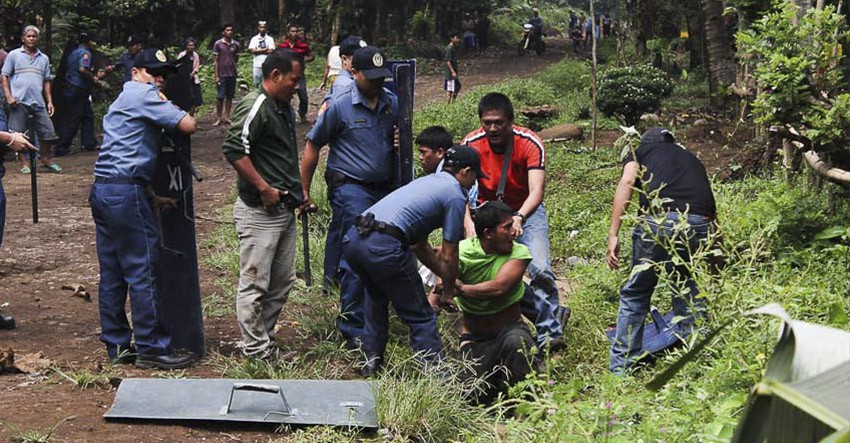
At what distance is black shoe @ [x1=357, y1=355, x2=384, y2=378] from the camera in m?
6.59

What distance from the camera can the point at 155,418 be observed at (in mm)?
5469

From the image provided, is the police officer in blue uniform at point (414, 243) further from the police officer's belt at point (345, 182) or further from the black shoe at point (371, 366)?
the police officer's belt at point (345, 182)

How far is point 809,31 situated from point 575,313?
2.44 metres

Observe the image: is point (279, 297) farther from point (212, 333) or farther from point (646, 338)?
point (646, 338)

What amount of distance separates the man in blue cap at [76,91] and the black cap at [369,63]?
9.65 metres

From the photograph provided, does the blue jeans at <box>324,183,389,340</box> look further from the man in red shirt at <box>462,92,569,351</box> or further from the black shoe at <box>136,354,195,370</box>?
the black shoe at <box>136,354,195,370</box>

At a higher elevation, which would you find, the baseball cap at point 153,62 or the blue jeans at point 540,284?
the baseball cap at point 153,62

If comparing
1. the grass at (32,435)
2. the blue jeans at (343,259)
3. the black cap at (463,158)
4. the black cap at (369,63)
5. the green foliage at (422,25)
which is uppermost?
the green foliage at (422,25)

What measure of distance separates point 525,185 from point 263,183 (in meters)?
1.77

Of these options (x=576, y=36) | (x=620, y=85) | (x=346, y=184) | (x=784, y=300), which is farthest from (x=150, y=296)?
(x=576, y=36)

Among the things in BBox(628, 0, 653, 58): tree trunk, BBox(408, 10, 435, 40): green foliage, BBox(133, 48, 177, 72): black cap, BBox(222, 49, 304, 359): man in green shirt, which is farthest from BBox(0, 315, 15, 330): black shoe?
BBox(408, 10, 435, 40): green foliage

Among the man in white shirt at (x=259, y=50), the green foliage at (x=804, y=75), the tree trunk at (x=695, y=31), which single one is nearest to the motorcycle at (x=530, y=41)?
the tree trunk at (x=695, y=31)

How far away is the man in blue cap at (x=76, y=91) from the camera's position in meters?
16.0

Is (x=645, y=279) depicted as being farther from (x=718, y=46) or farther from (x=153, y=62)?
(x=718, y=46)
